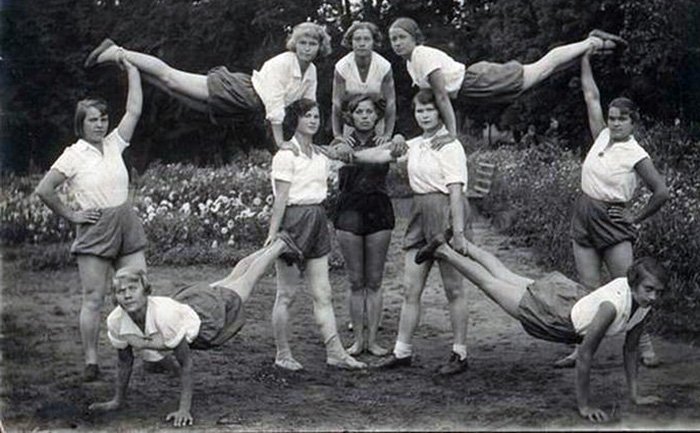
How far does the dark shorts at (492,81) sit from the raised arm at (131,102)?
207 cm

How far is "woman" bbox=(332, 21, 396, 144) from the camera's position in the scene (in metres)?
6.00

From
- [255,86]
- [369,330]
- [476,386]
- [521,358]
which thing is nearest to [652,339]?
[521,358]

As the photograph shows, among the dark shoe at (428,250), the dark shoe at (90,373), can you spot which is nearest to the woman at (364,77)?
the dark shoe at (428,250)

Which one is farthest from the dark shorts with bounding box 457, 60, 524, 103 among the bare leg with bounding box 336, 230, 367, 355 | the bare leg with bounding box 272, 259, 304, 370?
the bare leg with bounding box 272, 259, 304, 370

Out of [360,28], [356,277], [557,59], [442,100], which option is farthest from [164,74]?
[557,59]

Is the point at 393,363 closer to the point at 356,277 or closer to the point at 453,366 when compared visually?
the point at 453,366

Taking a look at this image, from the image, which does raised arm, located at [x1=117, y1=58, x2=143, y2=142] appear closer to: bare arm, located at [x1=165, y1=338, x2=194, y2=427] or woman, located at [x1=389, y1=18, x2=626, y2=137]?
bare arm, located at [x1=165, y1=338, x2=194, y2=427]

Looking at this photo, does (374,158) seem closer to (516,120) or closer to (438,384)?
(438,384)

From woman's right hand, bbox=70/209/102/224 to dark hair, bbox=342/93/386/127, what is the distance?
70.0 inches

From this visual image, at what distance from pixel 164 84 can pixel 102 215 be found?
0.91m

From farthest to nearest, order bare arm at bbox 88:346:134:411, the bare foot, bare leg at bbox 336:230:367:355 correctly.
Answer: the bare foot
bare leg at bbox 336:230:367:355
bare arm at bbox 88:346:134:411

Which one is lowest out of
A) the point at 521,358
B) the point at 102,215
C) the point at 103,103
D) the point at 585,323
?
the point at 521,358

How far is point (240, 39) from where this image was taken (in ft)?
32.9

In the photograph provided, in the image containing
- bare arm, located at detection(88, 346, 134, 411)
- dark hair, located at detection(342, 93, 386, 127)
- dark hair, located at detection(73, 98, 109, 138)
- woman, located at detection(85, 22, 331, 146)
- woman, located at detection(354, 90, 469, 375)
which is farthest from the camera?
dark hair, located at detection(342, 93, 386, 127)
